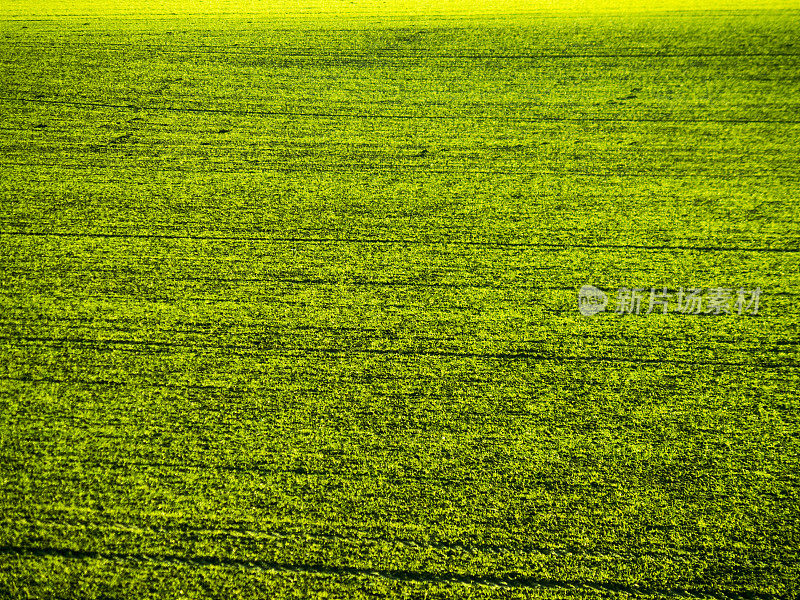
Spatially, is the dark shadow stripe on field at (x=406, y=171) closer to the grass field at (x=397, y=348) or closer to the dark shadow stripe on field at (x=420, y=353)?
the grass field at (x=397, y=348)

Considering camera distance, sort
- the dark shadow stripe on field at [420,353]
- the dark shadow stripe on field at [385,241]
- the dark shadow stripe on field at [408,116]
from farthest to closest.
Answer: the dark shadow stripe on field at [408,116], the dark shadow stripe on field at [385,241], the dark shadow stripe on field at [420,353]

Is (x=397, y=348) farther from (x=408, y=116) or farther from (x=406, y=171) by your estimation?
(x=408, y=116)

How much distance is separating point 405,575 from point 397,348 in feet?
2.02

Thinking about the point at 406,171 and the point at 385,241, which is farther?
the point at 406,171

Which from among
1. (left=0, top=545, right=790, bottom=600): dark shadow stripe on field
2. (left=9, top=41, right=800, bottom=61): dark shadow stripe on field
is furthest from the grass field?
(left=9, top=41, right=800, bottom=61): dark shadow stripe on field

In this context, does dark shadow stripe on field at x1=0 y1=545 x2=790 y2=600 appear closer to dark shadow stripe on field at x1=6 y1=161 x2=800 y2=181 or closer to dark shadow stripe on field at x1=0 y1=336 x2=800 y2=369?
dark shadow stripe on field at x1=0 y1=336 x2=800 y2=369

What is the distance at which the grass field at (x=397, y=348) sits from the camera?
1.12m

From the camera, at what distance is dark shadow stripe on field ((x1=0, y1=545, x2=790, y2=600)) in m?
1.05

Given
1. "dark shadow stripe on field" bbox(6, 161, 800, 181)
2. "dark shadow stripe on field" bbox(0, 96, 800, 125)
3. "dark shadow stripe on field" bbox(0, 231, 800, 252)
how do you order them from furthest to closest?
1. "dark shadow stripe on field" bbox(0, 96, 800, 125)
2. "dark shadow stripe on field" bbox(6, 161, 800, 181)
3. "dark shadow stripe on field" bbox(0, 231, 800, 252)

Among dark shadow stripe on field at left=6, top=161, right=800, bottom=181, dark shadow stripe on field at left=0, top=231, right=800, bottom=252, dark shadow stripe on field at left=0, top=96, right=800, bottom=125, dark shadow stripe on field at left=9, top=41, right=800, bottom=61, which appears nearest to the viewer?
dark shadow stripe on field at left=0, top=231, right=800, bottom=252

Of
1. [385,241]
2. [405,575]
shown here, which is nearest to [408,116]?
[385,241]

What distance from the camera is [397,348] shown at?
1520mm

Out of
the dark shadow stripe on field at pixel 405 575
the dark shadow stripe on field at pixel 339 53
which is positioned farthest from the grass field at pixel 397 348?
the dark shadow stripe on field at pixel 339 53

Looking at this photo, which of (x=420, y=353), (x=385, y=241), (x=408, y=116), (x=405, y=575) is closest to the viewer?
(x=405, y=575)
